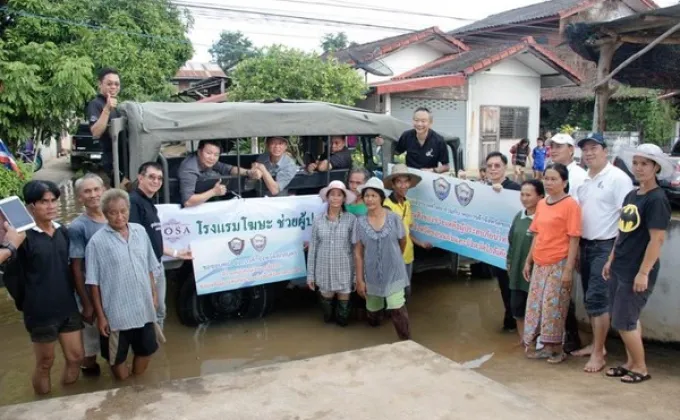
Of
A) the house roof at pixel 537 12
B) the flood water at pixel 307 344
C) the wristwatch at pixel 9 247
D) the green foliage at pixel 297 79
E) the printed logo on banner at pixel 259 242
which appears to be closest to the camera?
the wristwatch at pixel 9 247

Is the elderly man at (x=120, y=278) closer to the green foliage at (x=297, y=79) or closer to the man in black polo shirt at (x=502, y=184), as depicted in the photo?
the man in black polo shirt at (x=502, y=184)

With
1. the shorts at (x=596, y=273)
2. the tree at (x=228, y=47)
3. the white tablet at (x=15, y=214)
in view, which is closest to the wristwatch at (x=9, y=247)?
the white tablet at (x=15, y=214)

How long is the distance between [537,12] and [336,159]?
27.0 m

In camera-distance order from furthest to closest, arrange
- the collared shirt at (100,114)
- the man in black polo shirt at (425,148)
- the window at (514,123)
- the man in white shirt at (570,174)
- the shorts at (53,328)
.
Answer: the window at (514,123) < the man in black polo shirt at (425,148) < the collared shirt at (100,114) < the man in white shirt at (570,174) < the shorts at (53,328)

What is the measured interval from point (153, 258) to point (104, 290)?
41 cm

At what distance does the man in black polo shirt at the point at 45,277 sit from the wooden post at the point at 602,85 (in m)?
7.06

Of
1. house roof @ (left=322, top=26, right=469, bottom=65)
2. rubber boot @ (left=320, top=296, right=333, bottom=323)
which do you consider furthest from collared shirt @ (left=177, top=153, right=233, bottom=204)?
house roof @ (left=322, top=26, right=469, bottom=65)

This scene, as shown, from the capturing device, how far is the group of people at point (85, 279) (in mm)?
3949

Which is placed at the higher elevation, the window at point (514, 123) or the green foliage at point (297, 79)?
the green foliage at point (297, 79)

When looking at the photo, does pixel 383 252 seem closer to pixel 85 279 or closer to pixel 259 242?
pixel 259 242

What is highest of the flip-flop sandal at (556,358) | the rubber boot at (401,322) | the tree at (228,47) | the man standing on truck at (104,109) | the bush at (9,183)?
the tree at (228,47)

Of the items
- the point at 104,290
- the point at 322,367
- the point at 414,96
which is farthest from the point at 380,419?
the point at 414,96

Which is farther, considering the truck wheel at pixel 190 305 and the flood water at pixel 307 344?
the truck wheel at pixel 190 305

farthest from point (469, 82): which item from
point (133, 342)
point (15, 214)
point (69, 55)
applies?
point (15, 214)
